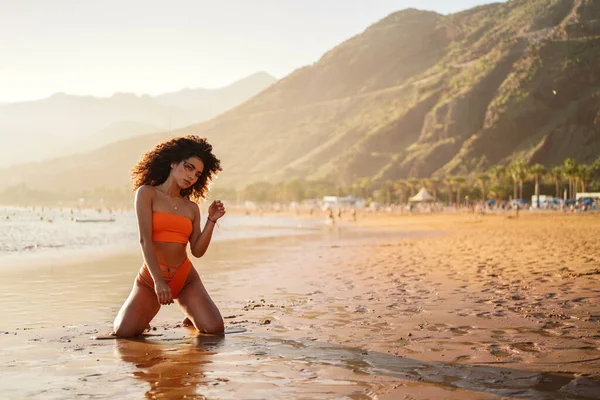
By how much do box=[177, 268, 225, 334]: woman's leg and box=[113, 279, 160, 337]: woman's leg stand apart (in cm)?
35

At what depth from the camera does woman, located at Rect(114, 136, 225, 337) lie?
22.0 ft

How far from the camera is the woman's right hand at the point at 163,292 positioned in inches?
251

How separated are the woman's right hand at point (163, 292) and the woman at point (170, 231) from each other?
3.2 inches

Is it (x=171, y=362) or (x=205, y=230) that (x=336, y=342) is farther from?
(x=205, y=230)

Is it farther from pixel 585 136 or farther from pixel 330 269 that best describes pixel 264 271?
pixel 585 136

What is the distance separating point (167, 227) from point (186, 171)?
0.64 m

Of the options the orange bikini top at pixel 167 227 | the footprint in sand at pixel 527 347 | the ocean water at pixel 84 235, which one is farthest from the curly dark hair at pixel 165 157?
the footprint in sand at pixel 527 347

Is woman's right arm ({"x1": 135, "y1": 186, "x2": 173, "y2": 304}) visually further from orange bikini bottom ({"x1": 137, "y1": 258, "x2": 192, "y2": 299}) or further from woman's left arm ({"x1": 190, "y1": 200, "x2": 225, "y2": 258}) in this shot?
woman's left arm ({"x1": 190, "y1": 200, "x2": 225, "y2": 258})

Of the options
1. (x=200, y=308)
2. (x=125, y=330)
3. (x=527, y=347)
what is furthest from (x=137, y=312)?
(x=527, y=347)

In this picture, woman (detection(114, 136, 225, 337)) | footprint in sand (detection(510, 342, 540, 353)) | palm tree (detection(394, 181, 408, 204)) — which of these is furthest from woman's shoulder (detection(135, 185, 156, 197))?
palm tree (detection(394, 181, 408, 204))

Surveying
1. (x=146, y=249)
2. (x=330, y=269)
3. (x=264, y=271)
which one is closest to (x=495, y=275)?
(x=330, y=269)

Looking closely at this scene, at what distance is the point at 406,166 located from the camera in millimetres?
182000

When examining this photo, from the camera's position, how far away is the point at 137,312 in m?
6.73

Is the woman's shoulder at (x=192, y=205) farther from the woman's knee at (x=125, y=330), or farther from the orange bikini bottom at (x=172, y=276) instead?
the woman's knee at (x=125, y=330)
